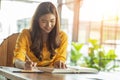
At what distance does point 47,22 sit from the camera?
205 cm

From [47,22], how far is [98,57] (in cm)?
367

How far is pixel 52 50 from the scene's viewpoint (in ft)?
7.14

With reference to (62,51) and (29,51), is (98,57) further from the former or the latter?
(29,51)

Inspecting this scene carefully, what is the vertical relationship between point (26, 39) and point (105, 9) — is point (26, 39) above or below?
below

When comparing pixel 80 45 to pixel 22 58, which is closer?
pixel 22 58

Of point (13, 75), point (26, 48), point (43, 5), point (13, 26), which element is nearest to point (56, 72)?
point (13, 75)

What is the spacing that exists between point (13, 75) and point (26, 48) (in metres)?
0.67

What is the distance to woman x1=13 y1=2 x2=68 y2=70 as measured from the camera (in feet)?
6.79

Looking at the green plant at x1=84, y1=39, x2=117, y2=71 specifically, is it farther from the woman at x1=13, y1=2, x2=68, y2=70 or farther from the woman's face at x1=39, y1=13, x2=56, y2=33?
the woman's face at x1=39, y1=13, x2=56, y2=33

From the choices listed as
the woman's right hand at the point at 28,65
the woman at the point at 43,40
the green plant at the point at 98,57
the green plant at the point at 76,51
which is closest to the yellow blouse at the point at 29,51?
the woman at the point at 43,40

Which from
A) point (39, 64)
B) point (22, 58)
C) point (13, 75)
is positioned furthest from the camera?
point (39, 64)

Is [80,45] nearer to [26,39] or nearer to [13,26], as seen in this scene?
[13,26]

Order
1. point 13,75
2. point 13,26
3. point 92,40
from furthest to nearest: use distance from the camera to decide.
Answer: point 13,26
point 92,40
point 13,75

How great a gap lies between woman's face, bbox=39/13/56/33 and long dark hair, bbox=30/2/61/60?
0.05 metres
